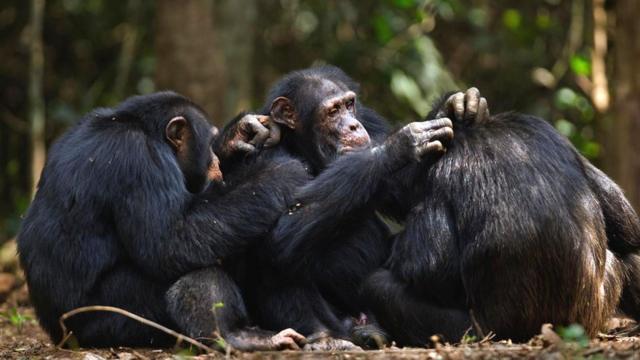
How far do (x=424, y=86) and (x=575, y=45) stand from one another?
2.12 m

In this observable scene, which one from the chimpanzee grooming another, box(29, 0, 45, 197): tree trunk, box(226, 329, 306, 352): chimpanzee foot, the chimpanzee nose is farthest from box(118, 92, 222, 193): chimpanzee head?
box(29, 0, 45, 197): tree trunk

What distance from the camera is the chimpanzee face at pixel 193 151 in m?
6.68

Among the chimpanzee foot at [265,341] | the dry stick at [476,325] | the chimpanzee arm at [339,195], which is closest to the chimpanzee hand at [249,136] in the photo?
the chimpanzee arm at [339,195]

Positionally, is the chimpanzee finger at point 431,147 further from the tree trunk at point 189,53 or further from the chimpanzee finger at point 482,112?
the tree trunk at point 189,53

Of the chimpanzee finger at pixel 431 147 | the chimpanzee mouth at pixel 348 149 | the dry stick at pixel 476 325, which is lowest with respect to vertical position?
the dry stick at pixel 476 325

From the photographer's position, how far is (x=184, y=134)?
671cm

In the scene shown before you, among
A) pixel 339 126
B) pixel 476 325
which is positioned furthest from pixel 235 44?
pixel 476 325

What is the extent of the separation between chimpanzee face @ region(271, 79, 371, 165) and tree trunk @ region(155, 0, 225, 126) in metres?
3.77

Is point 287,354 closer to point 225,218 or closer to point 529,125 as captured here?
point 225,218

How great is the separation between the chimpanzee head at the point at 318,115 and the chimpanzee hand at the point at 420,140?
30.9 inches

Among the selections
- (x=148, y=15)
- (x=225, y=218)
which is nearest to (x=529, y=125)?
(x=225, y=218)

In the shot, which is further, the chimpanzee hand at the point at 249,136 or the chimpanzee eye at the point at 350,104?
the chimpanzee eye at the point at 350,104

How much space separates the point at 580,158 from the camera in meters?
6.25

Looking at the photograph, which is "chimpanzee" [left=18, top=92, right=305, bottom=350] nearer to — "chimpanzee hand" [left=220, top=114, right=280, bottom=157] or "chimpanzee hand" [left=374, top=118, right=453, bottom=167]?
"chimpanzee hand" [left=220, top=114, right=280, bottom=157]
